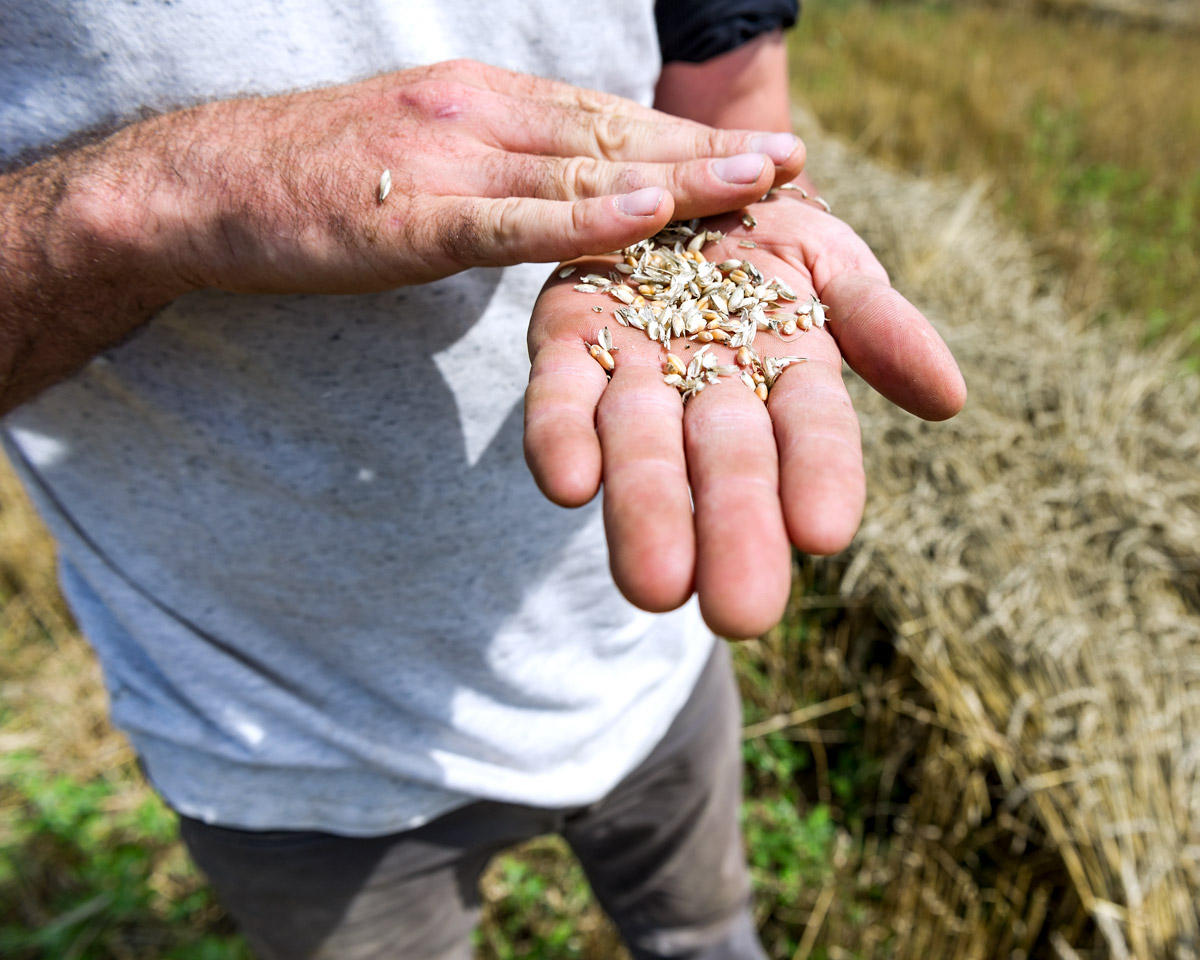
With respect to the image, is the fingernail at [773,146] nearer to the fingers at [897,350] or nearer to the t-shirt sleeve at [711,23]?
the fingers at [897,350]

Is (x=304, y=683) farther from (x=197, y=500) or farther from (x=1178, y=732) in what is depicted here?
(x=1178, y=732)

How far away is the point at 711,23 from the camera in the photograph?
121 cm

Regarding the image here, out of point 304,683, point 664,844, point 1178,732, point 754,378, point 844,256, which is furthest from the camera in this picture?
point 1178,732

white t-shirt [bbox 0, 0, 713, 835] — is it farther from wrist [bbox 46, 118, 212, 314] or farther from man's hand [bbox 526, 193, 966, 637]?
man's hand [bbox 526, 193, 966, 637]

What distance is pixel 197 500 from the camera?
111 cm

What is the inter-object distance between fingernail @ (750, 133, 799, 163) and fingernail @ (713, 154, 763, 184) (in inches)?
2.6

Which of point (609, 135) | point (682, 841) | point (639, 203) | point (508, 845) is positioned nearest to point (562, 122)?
point (609, 135)

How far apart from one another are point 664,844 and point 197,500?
1.02 meters

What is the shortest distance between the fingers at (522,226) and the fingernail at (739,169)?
0.10 metres

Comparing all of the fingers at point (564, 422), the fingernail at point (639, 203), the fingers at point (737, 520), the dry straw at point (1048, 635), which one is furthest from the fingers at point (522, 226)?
the dry straw at point (1048, 635)

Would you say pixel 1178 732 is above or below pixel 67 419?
below

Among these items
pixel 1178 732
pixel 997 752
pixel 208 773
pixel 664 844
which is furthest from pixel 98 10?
pixel 1178 732

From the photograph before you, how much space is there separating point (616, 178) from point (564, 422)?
0.28 metres

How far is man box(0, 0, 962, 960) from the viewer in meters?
0.85
